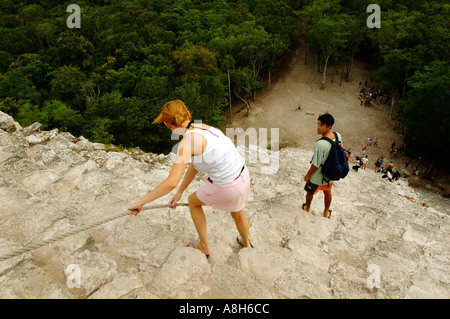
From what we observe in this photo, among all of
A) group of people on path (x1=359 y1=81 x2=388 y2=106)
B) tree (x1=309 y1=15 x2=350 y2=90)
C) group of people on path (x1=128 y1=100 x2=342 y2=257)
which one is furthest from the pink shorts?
tree (x1=309 y1=15 x2=350 y2=90)

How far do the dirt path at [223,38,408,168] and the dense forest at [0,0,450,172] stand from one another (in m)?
1.32

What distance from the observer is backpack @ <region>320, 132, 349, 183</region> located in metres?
4.12

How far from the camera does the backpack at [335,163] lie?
412 cm

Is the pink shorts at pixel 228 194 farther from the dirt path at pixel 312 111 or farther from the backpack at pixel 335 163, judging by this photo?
the dirt path at pixel 312 111

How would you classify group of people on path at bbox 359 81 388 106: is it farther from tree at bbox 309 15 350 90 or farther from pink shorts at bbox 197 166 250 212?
pink shorts at bbox 197 166 250 212

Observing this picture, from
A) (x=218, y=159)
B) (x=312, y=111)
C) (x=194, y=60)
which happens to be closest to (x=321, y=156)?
(x=218, y=159)

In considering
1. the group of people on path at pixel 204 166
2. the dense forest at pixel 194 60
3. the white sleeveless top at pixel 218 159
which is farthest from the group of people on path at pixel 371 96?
the white sleeveless top at pixel 218 159

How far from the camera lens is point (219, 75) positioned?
Answer: 22.2 m

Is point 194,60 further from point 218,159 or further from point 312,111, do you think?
point 218,159

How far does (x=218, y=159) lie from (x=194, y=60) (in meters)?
20.9
